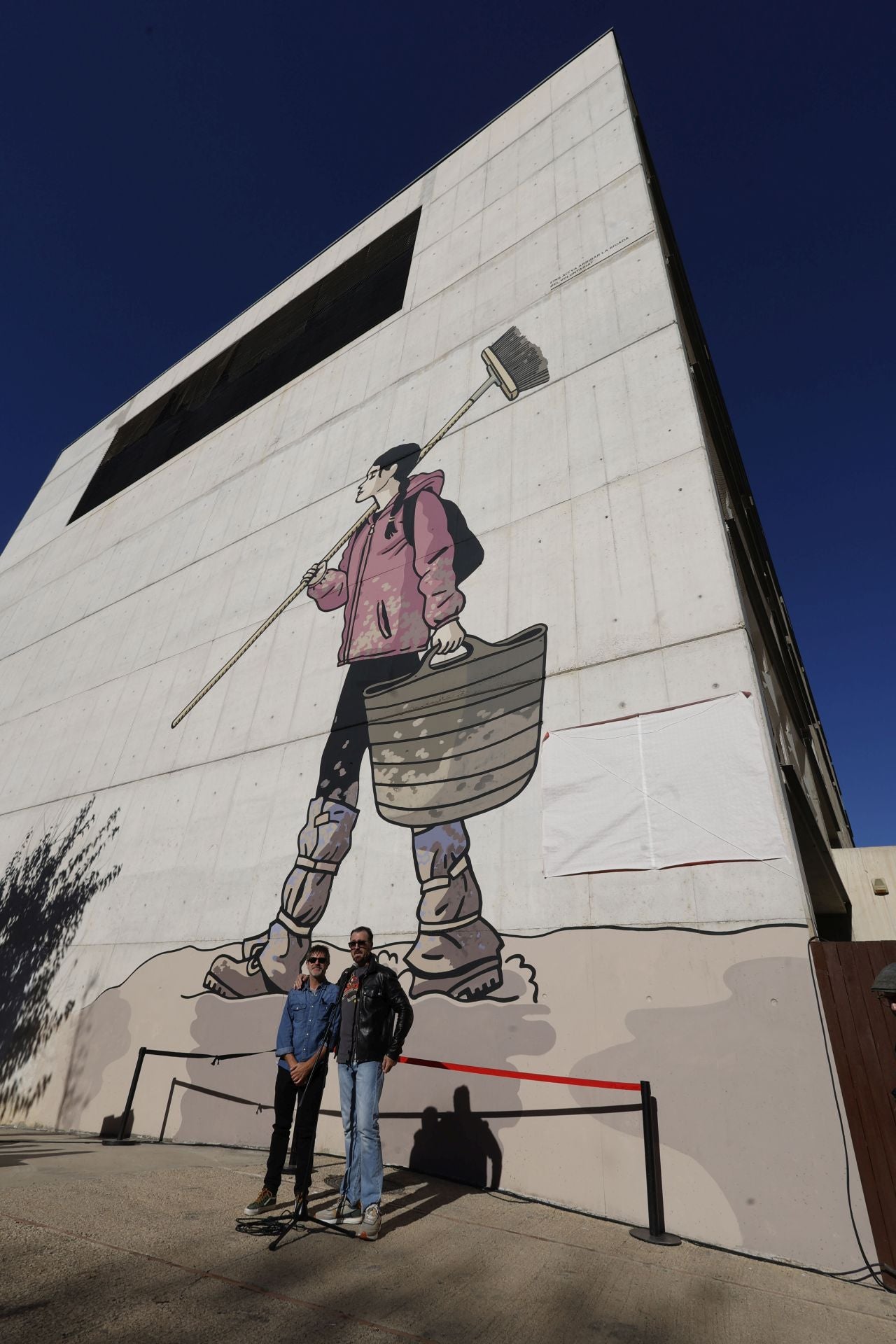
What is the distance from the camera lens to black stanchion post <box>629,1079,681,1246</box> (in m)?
4.32

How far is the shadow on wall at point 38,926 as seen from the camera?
31.5ft

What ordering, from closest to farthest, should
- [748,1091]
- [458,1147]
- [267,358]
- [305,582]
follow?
[748,1091] < [458,1147] < [305,582] < [267,358]

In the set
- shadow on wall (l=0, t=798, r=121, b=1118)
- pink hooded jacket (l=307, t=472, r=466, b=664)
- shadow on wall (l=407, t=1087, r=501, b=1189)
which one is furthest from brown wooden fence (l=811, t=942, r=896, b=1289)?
shadow on wall (l=0, t=798, r=121, b=1118)

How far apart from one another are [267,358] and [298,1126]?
2003 cm

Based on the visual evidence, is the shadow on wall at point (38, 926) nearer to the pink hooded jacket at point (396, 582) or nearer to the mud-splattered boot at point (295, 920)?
the mud-splattered boot at point (295, 920)

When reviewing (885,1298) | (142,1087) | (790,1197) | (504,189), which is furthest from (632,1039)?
(504,189)

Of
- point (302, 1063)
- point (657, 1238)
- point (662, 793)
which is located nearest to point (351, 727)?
point (662, 793)

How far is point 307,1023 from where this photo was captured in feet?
14.2

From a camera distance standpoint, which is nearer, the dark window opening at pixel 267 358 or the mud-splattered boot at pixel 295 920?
the mud-splattered boot at pixel 295 920

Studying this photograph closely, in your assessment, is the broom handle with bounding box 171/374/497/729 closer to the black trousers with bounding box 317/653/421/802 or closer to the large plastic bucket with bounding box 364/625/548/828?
the black trousers with bounding box 317/653/421/802

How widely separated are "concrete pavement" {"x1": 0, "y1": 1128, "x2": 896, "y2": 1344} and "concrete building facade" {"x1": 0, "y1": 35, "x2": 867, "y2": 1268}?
98cm

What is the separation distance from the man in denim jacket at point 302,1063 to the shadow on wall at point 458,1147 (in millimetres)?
1925

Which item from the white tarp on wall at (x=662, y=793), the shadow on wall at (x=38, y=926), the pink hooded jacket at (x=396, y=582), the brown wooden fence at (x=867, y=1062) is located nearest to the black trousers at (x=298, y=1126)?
the white tarp on wall at (x=662, y=793)

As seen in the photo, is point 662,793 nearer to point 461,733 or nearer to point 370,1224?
point 461,733
